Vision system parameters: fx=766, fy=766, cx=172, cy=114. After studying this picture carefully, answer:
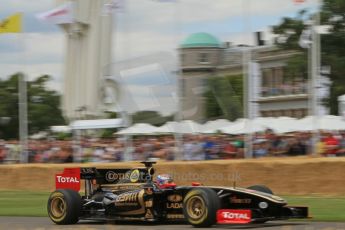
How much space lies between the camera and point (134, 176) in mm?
13453

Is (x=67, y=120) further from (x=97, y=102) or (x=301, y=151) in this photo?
(x=301, y=151)

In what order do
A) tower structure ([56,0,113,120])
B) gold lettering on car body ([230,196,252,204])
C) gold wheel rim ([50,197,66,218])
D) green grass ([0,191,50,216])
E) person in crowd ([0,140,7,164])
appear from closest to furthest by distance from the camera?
gold lettering on car body ([230,196,252,204])
gold wheel rim ([50,197,66,218])
green grass ([0,191,50,216])
person in crowd ([0,140,7,164])
tower structure ([56,0,113,120])

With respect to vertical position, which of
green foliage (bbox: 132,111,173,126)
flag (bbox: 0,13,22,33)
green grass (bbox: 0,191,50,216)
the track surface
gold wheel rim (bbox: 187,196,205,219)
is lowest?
green grass (bbox: 0,191,50,216)

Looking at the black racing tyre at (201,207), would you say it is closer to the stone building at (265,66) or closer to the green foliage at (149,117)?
the green foliage at (149,117)

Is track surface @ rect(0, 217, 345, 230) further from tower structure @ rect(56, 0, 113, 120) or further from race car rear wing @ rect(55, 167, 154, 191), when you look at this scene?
tower structure @ rect(56, 0, 113, 120)

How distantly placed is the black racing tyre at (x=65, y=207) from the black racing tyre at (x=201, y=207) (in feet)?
7.86

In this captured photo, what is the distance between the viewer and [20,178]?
2764cm

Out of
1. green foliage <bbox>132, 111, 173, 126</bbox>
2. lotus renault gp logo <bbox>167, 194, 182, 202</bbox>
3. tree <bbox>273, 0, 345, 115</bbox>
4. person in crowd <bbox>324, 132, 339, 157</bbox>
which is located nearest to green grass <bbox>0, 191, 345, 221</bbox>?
lotus renault gp logo <bbox>167, 194, 182, 202</bbox>

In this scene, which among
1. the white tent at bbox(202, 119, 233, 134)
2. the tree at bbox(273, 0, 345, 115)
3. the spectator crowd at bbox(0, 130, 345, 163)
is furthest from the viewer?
the tree at bbox(273, 0, 345, 115)

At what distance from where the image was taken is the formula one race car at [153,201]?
38.0 ft

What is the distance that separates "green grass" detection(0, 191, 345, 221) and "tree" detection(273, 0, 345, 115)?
76.4 ft

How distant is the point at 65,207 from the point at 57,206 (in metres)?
0.28

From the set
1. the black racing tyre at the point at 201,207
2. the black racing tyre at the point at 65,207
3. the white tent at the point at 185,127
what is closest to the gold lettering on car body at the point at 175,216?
the black racing tyre at the point at 201,207

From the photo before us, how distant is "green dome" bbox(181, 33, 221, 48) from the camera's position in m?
83.6
